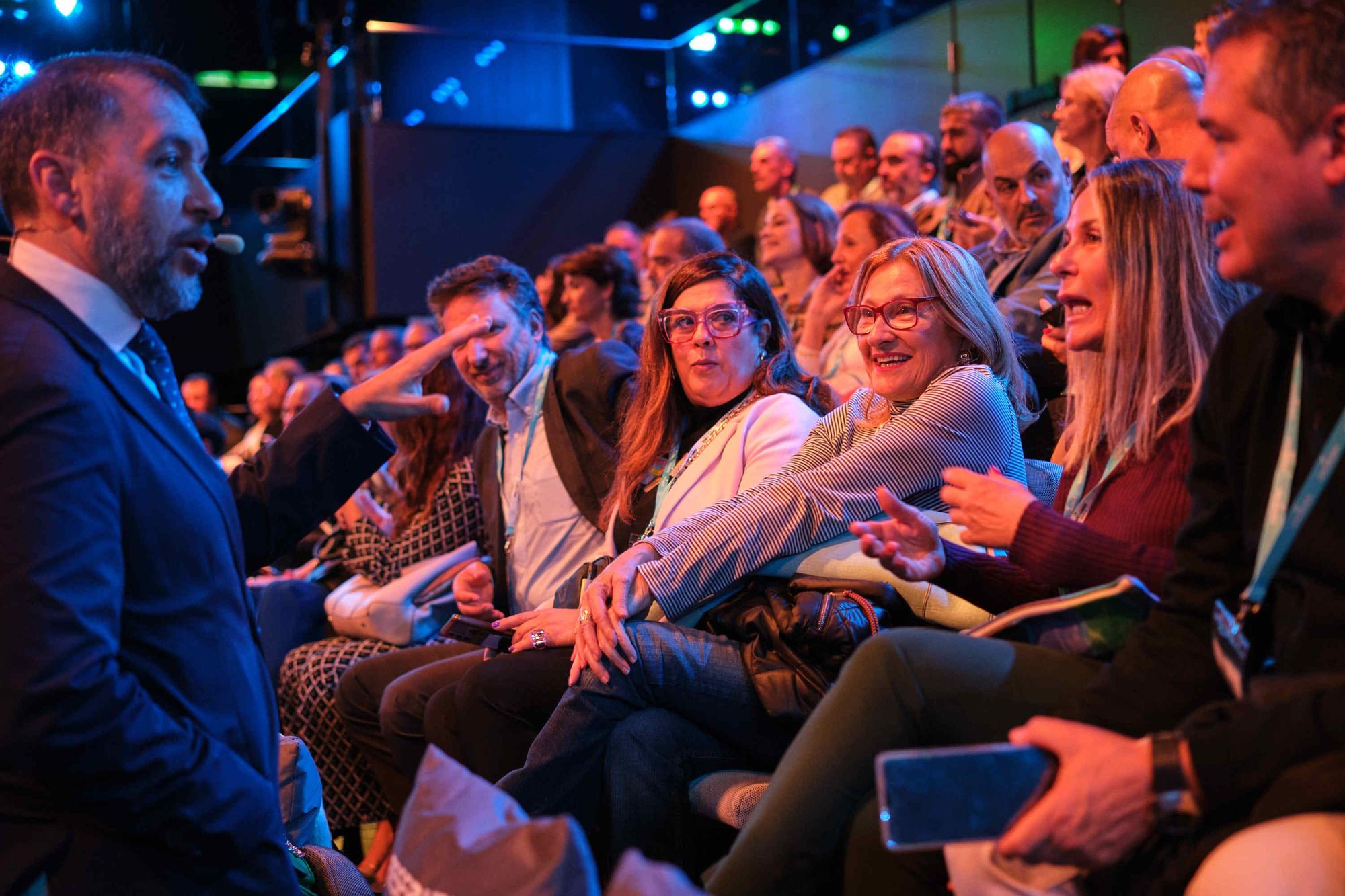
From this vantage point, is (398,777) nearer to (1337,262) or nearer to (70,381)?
(70,381)

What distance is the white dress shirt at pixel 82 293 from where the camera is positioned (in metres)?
1.49

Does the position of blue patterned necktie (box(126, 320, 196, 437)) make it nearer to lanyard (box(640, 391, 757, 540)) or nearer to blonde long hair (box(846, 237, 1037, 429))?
lanyard (box(640, 391, 757, 540))

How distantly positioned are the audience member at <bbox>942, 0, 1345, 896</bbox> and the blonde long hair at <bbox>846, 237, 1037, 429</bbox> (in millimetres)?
963

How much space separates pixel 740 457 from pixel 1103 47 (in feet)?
10.8

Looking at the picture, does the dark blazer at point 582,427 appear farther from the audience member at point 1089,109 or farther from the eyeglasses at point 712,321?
the audience member at point 1089,109

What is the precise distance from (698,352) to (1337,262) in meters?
1.58

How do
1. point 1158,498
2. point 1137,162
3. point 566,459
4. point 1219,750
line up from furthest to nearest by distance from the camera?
point 566,459
point 1137,162
point 1158,498
point 1219,750

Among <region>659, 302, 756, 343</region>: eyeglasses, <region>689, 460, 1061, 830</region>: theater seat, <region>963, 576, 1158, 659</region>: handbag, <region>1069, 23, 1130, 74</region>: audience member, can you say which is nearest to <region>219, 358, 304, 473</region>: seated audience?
<region>659, 302, 756, 343</region>: eyeglasses

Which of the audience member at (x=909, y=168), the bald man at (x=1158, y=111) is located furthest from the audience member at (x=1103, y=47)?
the bald man at (x=1158, y=111)

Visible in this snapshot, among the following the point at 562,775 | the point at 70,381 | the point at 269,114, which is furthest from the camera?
the point at 269,114

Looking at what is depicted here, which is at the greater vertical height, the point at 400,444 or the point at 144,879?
the point at 400,444

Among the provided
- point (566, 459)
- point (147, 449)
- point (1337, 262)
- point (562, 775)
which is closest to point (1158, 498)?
point (1337, 262)

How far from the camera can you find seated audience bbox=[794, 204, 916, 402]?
3660 millimetres

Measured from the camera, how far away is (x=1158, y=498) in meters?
1.72
